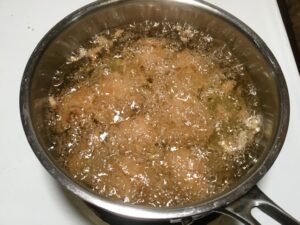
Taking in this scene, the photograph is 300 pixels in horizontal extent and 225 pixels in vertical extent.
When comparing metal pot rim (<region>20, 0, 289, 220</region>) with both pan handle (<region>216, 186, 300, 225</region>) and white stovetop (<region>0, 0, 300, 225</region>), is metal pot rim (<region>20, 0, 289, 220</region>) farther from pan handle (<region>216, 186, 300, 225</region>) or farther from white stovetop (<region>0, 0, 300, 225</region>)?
white stovetop (<region>0, 0, 300, 225</region>)

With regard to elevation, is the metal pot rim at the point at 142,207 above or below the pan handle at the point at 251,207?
above

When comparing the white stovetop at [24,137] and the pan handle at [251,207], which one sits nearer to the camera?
the pan handle at [251,207]

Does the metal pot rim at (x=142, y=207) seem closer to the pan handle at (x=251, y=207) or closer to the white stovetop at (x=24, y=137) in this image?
the pan handle at (x=251, y=207)

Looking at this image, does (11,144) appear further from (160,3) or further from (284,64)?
(284,64)

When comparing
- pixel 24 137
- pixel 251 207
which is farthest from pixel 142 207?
pixel 24 137

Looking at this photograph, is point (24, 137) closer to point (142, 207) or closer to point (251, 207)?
point (142, 207)

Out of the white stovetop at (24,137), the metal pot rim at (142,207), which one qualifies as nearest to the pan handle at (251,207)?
the metal pot rim at (142,207)
